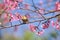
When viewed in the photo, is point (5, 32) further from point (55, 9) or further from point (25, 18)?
point (55, 9)

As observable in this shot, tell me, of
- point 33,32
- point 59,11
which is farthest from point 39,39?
point 59,11

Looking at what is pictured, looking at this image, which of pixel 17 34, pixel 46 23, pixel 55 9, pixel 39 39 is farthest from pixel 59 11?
pixel 17 34

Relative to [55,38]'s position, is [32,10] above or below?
above

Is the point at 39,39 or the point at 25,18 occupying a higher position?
the point at 25,18

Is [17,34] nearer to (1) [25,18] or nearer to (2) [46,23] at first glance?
(1) [25,18]

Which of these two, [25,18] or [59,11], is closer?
[59,11]

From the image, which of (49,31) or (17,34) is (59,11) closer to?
(49,31)

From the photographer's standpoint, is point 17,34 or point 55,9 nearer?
point 55,9

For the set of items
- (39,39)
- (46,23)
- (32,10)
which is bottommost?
(39,39)
